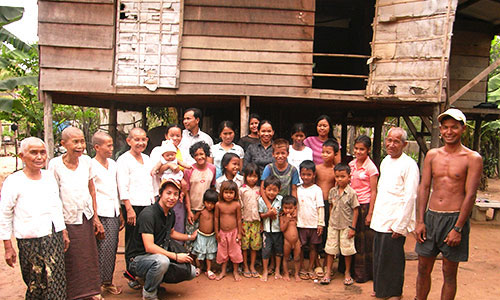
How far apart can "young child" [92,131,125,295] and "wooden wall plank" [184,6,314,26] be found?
10.0 ft

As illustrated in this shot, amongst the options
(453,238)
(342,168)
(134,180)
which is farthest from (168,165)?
(453,238)

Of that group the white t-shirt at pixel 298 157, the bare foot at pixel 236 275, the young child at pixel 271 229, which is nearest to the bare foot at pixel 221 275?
the bare foot at pixel 236 275

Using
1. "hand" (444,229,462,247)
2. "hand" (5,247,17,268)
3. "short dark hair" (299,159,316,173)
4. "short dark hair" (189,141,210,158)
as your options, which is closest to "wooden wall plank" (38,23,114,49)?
"short dark hair" (189,141,210,158)

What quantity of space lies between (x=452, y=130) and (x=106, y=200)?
3.36 m

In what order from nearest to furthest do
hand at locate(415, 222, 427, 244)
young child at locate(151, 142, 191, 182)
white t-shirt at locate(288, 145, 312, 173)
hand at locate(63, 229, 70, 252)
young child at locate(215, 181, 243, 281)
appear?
hand at locate(63, 229, 70, 252) → hand at locate(415, 222, 427, 244) → young child at locate(151, 142, 191, 182) → young child at locate(215, 181, 243, 281) → white t-shirt at locate(288, 145, 312, 173)

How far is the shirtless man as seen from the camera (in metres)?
3.16

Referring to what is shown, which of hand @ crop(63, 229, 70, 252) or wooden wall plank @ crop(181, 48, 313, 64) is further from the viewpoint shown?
wooden wall plank @ crop(181, 48, 313, 64)

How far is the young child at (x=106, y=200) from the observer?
378 centimetres

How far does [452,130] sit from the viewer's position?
3225 millimetres

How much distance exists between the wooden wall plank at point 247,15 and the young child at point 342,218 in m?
2.88

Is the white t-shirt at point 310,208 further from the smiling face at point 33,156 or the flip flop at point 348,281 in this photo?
the smiling face at point 33,156

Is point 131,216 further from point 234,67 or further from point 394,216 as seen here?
point 234,67

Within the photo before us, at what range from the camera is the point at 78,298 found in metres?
3.47

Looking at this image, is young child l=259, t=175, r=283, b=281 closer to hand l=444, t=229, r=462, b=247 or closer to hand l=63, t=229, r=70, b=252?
hand l=444, t=229, r=462, b=247
